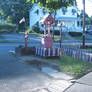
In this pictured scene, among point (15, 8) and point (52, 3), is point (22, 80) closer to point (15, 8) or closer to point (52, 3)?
point (52, 3)

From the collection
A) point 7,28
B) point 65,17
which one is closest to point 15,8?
point 7,28

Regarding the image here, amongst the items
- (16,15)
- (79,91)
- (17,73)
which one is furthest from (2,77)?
(16,15)

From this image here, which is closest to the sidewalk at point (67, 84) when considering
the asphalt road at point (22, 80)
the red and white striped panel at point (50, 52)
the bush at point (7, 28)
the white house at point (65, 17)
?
the asphalt road at point (22, 80)

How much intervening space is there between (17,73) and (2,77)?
82 centimetres

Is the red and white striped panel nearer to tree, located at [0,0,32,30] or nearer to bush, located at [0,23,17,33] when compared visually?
bush, located at [0,23,17,33]

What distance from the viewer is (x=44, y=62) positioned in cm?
998

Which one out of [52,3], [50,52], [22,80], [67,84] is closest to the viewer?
[67,84]

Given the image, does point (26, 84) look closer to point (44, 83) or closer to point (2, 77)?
point (44, 83)

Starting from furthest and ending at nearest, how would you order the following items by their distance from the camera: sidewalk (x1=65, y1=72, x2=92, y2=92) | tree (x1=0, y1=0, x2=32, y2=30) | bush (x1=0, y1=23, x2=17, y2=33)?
tree (x1=0, y1=0, x2=32, y2=30)
bush (x1=0, y1=23, x2=17, y2=33)
sidewalk (x1=65, y1=72, x2=92, y2=92)

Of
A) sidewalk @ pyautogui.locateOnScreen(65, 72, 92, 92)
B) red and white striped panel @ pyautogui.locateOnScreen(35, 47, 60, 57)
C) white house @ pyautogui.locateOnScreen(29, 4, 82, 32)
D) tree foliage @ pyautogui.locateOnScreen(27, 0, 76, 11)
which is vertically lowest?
sidewalk @ pyautogui.locateOnScreen(65, 72, 92, 92)

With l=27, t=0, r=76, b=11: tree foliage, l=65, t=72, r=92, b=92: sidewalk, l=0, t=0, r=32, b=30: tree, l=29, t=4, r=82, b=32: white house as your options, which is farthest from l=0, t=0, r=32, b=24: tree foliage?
l=65, t=72, r=92, b=92: sidewalk

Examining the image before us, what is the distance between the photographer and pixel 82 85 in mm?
6098

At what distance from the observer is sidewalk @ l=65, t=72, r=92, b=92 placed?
5.65 meters

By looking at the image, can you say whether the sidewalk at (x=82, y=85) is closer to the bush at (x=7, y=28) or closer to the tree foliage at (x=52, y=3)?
the tree foliage at (x=52, y=3)
